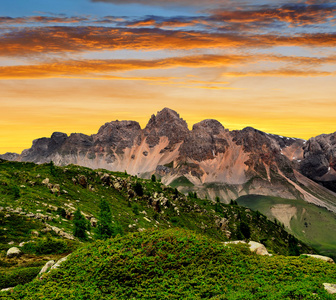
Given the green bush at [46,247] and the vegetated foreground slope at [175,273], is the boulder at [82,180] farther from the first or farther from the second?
the vegetated foreground slope at [175,273]

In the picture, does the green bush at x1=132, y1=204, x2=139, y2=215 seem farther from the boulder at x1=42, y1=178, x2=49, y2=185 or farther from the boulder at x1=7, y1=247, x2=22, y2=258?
the boulder at x1=7, y1=247, x2=22, y2=258

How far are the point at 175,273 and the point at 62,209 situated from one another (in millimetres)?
55752

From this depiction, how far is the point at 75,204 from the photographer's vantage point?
97250 mm

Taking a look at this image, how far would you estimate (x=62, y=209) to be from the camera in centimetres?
8300

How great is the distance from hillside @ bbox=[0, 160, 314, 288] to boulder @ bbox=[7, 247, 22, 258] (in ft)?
3.32

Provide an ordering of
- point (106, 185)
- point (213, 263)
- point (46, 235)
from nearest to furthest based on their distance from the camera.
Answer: point (213, 263)
point (46, 235)
point (106, 185)

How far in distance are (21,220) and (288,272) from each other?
50794mm

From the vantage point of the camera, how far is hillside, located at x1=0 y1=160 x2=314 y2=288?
55531 millimetres

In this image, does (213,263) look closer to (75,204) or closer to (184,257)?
(184,257)

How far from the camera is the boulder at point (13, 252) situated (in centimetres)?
5084

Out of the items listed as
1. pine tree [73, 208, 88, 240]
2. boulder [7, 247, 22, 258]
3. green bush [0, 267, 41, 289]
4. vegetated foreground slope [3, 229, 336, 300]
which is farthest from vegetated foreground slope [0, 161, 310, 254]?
vegetated foreground slope [3, 229, 336, 300]

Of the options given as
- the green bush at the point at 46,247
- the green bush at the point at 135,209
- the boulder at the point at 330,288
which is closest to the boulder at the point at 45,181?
the green bush at the point at 135,209

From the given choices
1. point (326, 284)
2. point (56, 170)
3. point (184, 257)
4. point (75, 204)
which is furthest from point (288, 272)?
point (56, 170)

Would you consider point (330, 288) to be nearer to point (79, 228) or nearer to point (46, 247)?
point (46, 247)
